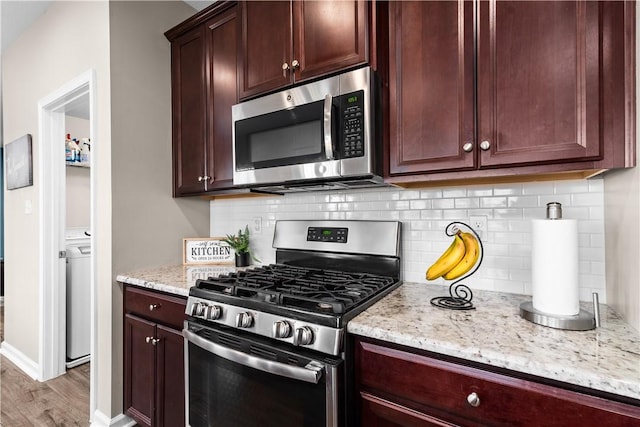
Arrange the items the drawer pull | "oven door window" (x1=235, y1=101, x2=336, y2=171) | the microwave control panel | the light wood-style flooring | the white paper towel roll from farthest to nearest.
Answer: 1. the light wood-style flooring
2. "oven door window" (x1=235, y1=101, x2=336, y2=171)
3. the microwave control panel
4. the white paper towel roll
5. the drawer pull

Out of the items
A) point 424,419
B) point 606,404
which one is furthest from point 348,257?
point 606,404

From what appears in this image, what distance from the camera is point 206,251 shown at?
219 cm

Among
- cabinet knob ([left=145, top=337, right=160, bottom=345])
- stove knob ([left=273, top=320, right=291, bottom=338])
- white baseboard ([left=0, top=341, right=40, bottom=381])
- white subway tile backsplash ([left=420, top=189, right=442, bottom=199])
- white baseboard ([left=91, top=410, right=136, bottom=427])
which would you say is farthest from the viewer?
white baseboard ([left=0, top=341, right=40, bottom=381])

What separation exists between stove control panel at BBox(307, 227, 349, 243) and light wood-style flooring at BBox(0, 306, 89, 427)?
73.2 inches

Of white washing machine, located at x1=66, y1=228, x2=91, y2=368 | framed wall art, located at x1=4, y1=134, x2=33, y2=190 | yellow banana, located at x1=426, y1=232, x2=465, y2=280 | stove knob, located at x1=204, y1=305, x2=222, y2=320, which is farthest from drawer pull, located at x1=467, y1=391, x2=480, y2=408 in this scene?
framed wall art, located at x1=4, y1=134, x2=33, y2=190

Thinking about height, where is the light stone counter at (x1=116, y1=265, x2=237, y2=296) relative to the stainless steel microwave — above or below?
A: below

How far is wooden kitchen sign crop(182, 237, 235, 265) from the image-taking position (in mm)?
2156

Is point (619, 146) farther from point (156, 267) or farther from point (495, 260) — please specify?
point (156, 267)

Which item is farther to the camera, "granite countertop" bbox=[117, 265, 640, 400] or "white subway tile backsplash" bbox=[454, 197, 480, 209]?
"white subway tile backsplash" bbox=[454, 197, 480, 209]

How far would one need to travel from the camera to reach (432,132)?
126 cm

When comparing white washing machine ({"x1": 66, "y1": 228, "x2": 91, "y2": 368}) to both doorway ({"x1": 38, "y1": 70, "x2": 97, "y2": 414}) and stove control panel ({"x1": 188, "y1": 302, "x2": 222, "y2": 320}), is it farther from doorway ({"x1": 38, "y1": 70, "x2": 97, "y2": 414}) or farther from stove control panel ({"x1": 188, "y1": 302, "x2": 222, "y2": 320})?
stove control panel ({"x1": 188, "y1": 302, "x2": 222, "y2": 320})

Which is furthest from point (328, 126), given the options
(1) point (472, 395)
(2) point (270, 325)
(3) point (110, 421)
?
(3) point (110, 421)

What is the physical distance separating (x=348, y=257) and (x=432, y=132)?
2.56 feet

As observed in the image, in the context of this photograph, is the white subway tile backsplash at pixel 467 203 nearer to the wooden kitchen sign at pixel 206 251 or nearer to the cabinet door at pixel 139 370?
the wooden kitchen sign at pixel 206 251
